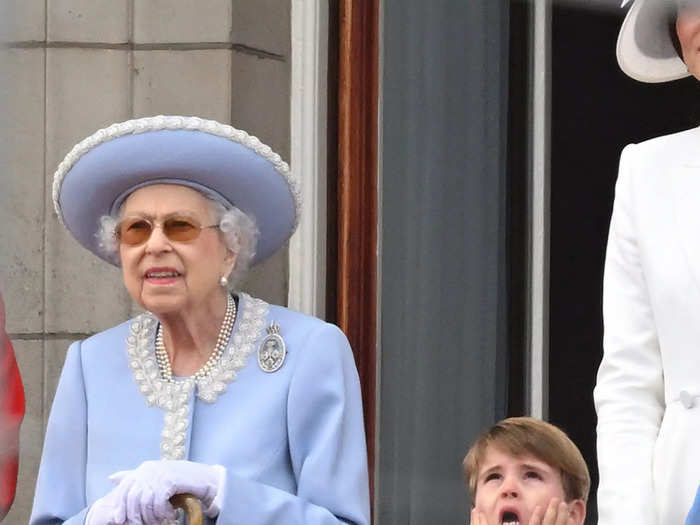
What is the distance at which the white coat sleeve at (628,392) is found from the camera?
3.66 meters

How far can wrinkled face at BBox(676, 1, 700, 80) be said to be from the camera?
3719mm

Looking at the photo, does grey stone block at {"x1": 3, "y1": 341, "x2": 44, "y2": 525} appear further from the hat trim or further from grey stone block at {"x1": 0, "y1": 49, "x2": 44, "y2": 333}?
the hat trim

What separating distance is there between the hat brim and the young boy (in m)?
0.76

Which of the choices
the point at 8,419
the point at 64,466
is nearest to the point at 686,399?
the point at 64,466

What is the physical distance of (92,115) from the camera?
20.2ft

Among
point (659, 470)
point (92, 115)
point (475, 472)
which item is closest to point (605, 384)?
point (659, 470)

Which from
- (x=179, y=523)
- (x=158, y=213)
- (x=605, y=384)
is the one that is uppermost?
(x=158, y=213)

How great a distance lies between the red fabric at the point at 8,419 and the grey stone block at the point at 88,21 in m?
1.80

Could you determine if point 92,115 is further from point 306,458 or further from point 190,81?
point 306,458

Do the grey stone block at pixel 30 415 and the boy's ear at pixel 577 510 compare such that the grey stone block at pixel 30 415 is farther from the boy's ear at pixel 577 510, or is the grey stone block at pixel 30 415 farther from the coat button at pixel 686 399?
the coat button at pixel 686 399

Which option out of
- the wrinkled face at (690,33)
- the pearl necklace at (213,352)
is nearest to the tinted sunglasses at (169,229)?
the pearl necklace at (213,352)

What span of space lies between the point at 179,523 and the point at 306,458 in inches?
11.9

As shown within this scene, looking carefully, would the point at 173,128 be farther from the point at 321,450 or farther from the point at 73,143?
the point at 73,143

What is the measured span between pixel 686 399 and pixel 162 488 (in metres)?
1.05
